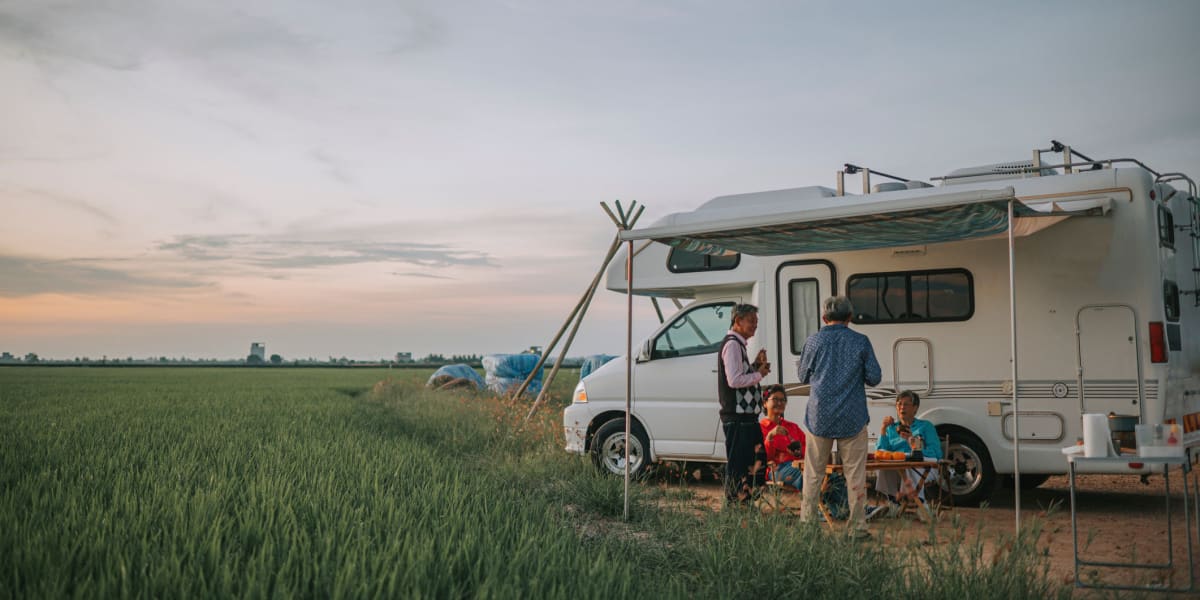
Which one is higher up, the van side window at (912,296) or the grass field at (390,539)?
the van side window at (912,296)

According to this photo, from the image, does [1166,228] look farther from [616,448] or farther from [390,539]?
[390,539]

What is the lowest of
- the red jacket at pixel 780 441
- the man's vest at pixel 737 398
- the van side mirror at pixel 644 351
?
the red jacket at pixel 780 441

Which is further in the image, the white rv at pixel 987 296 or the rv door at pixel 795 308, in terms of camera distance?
the rv door at pixel 795 308

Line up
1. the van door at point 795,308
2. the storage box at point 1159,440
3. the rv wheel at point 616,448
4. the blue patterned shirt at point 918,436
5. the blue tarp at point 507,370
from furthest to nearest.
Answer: the blue tarp at point 507,370 < the rv wheel at point 616,448 < the van door at point 795,308 < the blue patterned shirt at point 918,436 < the storage box at point 1159,440

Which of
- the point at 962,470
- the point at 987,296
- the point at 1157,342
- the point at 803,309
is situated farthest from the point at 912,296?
the point at 1157,342

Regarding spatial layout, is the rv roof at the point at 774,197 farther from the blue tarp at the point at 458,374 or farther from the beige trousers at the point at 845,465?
the blue tarp at the point at 458,374

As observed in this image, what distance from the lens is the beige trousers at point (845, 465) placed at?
22.4 feet

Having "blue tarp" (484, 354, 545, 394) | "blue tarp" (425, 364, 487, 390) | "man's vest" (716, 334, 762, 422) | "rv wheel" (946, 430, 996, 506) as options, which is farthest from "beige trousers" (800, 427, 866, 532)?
"blue tarp" (425, 364, 487, 390)

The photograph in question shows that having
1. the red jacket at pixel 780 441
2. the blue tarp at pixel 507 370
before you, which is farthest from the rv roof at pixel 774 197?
the blue tarp at pixel 507 370

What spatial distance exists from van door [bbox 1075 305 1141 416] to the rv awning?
0.89m

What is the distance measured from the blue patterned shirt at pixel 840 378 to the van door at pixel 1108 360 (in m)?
2.56

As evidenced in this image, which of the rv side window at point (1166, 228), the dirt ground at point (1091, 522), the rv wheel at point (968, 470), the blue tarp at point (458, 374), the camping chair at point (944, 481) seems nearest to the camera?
the dirt ground at point (1091, 522)

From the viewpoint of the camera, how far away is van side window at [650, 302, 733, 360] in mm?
10094

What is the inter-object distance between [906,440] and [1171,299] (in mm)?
2629
